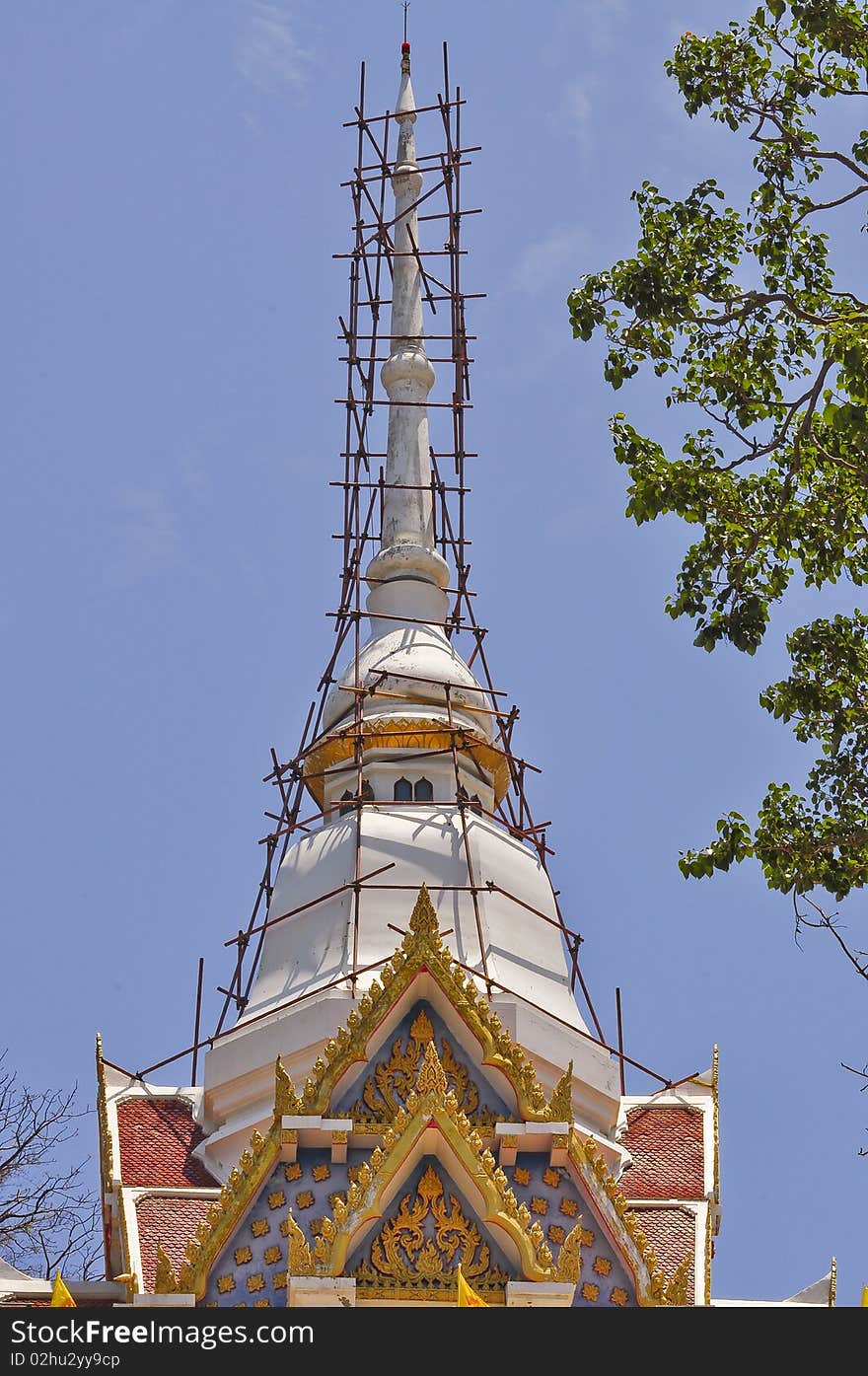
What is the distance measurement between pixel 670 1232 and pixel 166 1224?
4.35 m

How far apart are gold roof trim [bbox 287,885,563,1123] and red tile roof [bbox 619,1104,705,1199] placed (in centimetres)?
277

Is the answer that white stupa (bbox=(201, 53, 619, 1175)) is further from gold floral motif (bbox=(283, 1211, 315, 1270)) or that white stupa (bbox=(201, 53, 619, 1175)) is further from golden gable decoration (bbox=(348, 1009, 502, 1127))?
gold floral motif (bbox=(283, 1211, 315, 1270))

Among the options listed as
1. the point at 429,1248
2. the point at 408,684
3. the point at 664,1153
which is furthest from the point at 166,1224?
the point at 408,684

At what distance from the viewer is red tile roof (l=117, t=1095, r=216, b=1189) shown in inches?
977

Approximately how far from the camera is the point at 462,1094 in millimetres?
22281

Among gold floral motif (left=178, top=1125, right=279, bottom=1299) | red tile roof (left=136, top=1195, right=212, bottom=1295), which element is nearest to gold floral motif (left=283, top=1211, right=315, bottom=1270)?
gold floral motif (left=178, top=1125, right=279, bottom=1299)

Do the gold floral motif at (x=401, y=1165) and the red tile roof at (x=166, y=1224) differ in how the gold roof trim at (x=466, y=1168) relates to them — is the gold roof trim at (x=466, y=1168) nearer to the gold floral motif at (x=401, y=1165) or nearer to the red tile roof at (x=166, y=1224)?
the gold floral motif at (x=401, y=1165)

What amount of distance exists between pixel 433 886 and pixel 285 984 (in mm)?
1745

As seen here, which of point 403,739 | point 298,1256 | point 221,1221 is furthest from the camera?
point 403,739

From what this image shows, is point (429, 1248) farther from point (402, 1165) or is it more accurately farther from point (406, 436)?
point (406, 436)

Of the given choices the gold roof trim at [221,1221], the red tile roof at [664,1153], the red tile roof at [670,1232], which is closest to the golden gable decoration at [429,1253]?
the gold roof trim at [221,1221]

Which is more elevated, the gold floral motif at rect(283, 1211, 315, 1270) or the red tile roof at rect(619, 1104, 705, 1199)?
the red tile roof at rect(619, 1104, 705, 1199)

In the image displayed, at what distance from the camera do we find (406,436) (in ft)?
109
